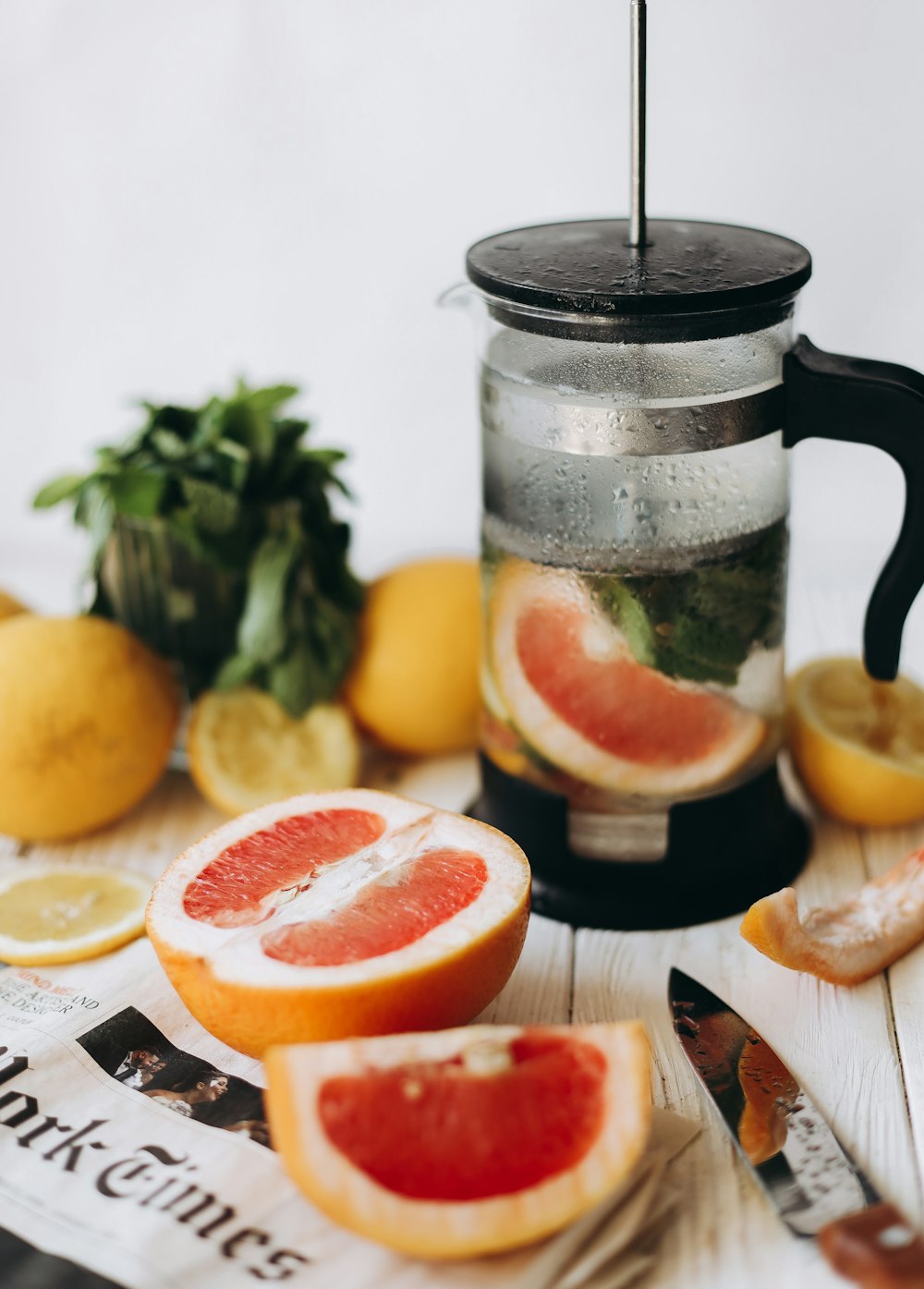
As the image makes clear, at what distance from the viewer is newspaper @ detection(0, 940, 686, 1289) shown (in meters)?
0.65

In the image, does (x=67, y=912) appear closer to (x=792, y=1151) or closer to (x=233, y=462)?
(x=233, y=462)

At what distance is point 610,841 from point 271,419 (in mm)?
466

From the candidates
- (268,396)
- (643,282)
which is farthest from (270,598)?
(643,282)

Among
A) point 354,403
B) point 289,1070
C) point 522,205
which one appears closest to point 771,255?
point 289,1070

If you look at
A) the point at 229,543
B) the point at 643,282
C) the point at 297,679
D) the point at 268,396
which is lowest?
the point at 297,679

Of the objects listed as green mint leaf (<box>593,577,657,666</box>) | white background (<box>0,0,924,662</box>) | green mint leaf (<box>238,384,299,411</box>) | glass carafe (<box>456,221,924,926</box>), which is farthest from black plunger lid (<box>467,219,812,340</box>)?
white background (<box>0,0,924,662</box>)

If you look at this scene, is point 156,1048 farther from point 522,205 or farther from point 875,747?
point 522,205

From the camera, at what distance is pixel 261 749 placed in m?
1.13

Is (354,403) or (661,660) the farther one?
(354,403)

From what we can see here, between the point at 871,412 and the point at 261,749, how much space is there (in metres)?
0.57

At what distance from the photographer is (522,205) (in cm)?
146

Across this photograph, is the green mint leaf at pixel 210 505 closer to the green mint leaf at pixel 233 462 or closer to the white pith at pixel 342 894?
the green mint leaf at pixel 233 462

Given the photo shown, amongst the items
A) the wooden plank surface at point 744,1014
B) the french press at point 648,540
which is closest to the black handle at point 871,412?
the french press at point 648,540

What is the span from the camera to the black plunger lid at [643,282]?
772 mm
